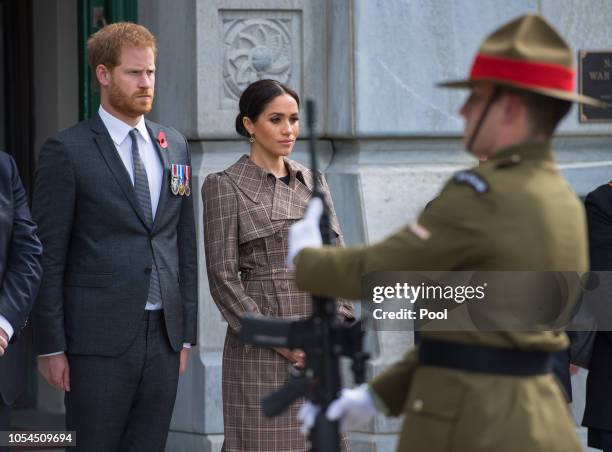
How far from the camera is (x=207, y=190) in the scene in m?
5.36

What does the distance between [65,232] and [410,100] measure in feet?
8.41

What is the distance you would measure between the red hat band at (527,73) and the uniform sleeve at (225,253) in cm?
209

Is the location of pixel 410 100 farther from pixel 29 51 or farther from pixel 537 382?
pixel 537 382

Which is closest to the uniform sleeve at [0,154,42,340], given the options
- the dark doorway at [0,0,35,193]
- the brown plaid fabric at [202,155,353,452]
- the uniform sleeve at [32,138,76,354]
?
the uniform sleeve at [32,138,76,354]

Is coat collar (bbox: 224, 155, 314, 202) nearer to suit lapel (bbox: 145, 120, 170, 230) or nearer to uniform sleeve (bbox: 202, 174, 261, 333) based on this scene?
uniform sleeve (bbox: 202, 174, 261, 333)

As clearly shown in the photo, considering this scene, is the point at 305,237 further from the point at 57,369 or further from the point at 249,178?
the point at 249,178

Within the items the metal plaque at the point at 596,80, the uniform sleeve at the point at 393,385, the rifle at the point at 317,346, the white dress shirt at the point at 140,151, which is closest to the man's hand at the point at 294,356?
the white dress shirt at the point at 140,151

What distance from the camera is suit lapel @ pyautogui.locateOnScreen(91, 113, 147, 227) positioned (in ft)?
16.5

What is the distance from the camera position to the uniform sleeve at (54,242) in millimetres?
4922

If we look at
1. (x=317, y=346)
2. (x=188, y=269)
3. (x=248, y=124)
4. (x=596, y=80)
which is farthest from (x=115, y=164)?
(x=596, y=80)

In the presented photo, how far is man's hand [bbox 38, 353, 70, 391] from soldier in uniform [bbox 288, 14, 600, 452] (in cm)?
185

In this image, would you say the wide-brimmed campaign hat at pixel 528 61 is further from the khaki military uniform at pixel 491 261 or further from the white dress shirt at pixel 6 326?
the white dress shirt at pixel 6 326

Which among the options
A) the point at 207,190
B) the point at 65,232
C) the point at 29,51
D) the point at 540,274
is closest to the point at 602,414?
the point at 207,190

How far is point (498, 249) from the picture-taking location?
3.15 metres
